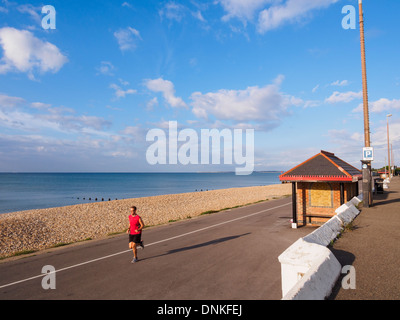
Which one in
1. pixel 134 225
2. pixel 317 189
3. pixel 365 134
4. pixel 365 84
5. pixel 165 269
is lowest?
pixel 165 269

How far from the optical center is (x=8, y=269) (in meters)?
9.77

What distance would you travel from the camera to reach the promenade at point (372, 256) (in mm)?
4860

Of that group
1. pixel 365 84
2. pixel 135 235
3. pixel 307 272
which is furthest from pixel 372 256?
pixel 365 84

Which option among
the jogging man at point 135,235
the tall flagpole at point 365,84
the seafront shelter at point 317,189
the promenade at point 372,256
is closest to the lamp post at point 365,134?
the tall flagpole at point 365,84

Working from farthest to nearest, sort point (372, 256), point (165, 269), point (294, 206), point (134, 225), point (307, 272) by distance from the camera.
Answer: point (294, 206)
point (134, 225)
point (165, 269)
point (372, 256)
point (307, 272)

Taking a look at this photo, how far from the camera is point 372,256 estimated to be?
6941 mm

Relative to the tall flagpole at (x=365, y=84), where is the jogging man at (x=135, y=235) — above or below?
below

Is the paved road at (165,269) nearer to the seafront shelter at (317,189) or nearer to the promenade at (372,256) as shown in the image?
the seafront shelter at (317,189)

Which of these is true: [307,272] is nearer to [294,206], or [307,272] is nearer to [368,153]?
[294,206]

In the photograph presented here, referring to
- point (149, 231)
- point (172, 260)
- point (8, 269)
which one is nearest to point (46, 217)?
point (149, 231)

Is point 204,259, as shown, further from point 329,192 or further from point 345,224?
point 329,192

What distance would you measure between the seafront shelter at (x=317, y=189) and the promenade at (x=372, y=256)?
295 centimetres

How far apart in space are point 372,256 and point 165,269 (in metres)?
6.42

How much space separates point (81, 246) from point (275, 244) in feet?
32.0
